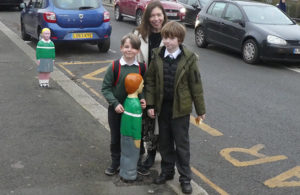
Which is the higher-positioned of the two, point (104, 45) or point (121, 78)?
point (121, 78)

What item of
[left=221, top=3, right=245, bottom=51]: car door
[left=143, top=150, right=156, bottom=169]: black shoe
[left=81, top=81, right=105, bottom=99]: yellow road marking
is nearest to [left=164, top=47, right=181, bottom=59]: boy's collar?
[left=143, top=150, right=156, bottom=169]: black shoe

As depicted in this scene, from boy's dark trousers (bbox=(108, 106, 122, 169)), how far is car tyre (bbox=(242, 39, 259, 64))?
300 inches

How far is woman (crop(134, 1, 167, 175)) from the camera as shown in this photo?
Result: 4.15 metres

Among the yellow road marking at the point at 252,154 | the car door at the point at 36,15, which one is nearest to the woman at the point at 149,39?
the yellow road marking at the point at 252,154

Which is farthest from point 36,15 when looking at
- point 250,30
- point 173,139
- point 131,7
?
point 173,139

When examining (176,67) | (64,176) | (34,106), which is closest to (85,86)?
(34,106)

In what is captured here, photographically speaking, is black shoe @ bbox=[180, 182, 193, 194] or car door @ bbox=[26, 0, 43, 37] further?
car door @ bbox=[26, 0, 43, 37]

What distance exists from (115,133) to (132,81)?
653 mm

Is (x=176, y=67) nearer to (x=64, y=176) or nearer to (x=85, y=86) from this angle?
(x=64, y=176)

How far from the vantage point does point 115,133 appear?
14.1ft

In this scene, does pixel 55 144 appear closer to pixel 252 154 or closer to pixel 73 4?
pixel 252 154

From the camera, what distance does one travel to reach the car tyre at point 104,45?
1198 cm

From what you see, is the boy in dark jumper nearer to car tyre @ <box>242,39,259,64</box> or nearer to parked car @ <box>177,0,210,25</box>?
car tyre @ <box>242,39,259,64</box>

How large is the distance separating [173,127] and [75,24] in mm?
7924
